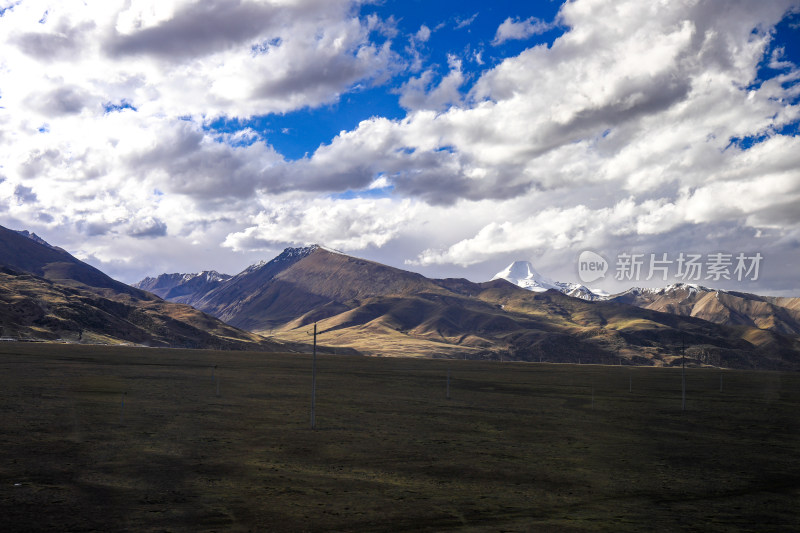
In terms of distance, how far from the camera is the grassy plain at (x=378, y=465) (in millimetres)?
21828

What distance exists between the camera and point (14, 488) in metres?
23.9

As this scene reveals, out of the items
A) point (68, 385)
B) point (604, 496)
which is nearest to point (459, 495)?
point (604, 496)

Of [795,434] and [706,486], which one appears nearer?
[706,486]

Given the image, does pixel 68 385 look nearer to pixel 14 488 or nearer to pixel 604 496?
pixel 14 488

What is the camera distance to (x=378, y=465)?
31312mm

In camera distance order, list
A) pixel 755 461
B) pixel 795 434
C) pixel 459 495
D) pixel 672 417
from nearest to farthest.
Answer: pixel 459 495 < pixel 755 461 < pixel 795 434 < pixel 672 417

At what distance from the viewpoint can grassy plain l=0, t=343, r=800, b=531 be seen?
859 inches

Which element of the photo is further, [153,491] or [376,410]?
[376,410]

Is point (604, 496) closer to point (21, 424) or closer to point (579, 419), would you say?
point (579, 419)

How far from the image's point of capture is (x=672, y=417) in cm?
5719

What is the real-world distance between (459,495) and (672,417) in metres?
39.5

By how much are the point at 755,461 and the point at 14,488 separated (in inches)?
1492

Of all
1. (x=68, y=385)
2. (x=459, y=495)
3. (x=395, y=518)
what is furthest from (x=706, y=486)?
(x=68, y=385)

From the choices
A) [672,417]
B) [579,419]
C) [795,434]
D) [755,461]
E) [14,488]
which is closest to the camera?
[14,488]
